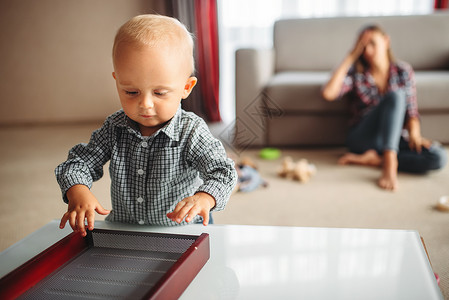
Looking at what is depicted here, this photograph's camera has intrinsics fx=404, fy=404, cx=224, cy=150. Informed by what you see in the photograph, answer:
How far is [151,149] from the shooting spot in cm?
69

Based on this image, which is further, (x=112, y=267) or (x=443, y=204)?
(x=443, y=204)

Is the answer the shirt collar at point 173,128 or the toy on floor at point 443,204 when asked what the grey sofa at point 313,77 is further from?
the shirt collar at point 173,128

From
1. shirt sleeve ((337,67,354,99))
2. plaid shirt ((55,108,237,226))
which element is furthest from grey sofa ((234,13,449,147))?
plaid shirt ((55,108,237,226))

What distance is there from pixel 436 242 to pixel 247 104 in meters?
1.13

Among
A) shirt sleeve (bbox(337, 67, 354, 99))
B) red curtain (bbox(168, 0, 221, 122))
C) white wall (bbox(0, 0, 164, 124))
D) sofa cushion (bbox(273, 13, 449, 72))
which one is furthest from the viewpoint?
white wall (bbox(0, 0, 164, 124))

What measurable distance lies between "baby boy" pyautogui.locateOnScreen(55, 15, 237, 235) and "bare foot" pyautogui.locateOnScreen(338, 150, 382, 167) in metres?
1.26

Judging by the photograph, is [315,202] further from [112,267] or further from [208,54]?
[208,54]

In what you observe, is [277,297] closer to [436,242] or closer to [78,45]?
[436,242]

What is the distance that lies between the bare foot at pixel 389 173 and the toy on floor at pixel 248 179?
46 centimetres

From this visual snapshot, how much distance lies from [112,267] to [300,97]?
159 centimetres

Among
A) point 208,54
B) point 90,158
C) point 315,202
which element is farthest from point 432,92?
point 90,158

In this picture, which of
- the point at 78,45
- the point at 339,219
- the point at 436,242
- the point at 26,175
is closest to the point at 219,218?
the point at 339,219

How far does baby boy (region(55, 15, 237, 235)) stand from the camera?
0.58 meters

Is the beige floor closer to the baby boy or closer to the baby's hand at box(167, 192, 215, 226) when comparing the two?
the baby boy
